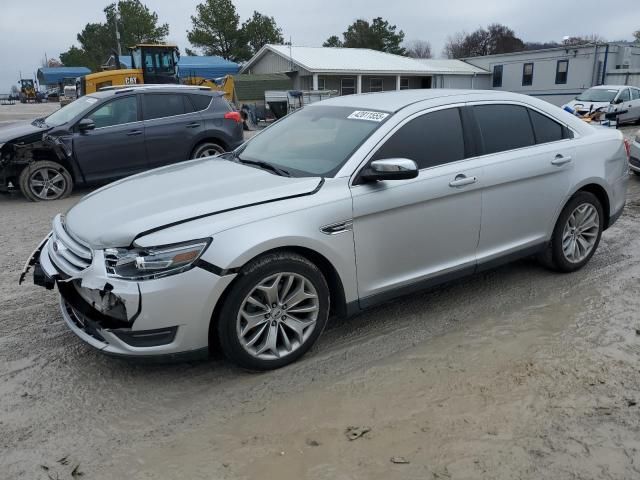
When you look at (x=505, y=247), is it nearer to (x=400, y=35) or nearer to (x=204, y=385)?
(x=204, y=385)

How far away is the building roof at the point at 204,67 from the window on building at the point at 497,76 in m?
19.7

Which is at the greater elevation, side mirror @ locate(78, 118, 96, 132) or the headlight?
side mirror @ locate(78, 118, 96, 132)

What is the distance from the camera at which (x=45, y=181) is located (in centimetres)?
835

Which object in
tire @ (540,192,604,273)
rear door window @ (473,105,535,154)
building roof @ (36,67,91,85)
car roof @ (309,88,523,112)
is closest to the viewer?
car roof @ (309,88,523,112)

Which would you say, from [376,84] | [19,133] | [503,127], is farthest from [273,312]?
[376,84]

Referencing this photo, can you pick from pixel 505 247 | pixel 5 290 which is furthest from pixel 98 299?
pixel 505 247

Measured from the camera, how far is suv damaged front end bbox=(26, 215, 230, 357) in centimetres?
292

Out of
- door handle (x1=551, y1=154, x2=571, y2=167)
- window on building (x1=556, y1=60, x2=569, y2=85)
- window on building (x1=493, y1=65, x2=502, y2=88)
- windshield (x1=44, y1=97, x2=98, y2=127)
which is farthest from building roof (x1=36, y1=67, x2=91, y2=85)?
door handle (x1=551, y1=154, x2=571, y2=167)

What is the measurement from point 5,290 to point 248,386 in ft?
9.26

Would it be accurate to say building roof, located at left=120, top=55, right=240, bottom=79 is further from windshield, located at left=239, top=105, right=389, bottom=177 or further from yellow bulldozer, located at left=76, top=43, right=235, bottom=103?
windshield, located at left=239, top=105, right=389, bottom=177

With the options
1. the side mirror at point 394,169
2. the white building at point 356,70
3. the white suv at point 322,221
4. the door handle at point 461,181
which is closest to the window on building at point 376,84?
the white building at point 356,70

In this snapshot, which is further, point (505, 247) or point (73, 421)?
point (505, 247)

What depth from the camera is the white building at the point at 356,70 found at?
3325cm

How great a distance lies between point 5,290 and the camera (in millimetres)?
4746
